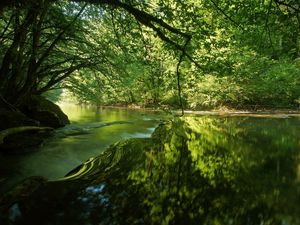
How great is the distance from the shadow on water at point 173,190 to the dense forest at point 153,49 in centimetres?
188

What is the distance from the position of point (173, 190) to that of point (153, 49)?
5.31 m

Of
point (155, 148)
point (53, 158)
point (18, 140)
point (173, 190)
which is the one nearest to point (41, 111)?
point (18, 140)

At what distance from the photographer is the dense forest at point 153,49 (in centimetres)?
668

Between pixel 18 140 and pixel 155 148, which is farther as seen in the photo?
pixel 155 148

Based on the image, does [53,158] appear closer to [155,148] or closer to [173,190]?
[173,190]

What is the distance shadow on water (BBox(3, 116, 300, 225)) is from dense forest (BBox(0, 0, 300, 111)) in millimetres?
1880

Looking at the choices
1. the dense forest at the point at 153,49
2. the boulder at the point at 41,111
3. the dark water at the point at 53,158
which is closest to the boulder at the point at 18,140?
the dark water at the point at 53,158

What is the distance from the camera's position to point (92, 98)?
1823 cm

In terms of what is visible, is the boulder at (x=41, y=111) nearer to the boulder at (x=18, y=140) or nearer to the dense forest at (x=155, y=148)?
the dense forest at (x=155, y=148)

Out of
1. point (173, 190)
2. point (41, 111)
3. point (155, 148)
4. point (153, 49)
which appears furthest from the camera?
point (41, 111)

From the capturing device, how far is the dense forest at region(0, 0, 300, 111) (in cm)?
668

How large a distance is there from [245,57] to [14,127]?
24.7 meters

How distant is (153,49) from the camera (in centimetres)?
1088

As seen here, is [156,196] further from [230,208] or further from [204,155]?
[204,155]
